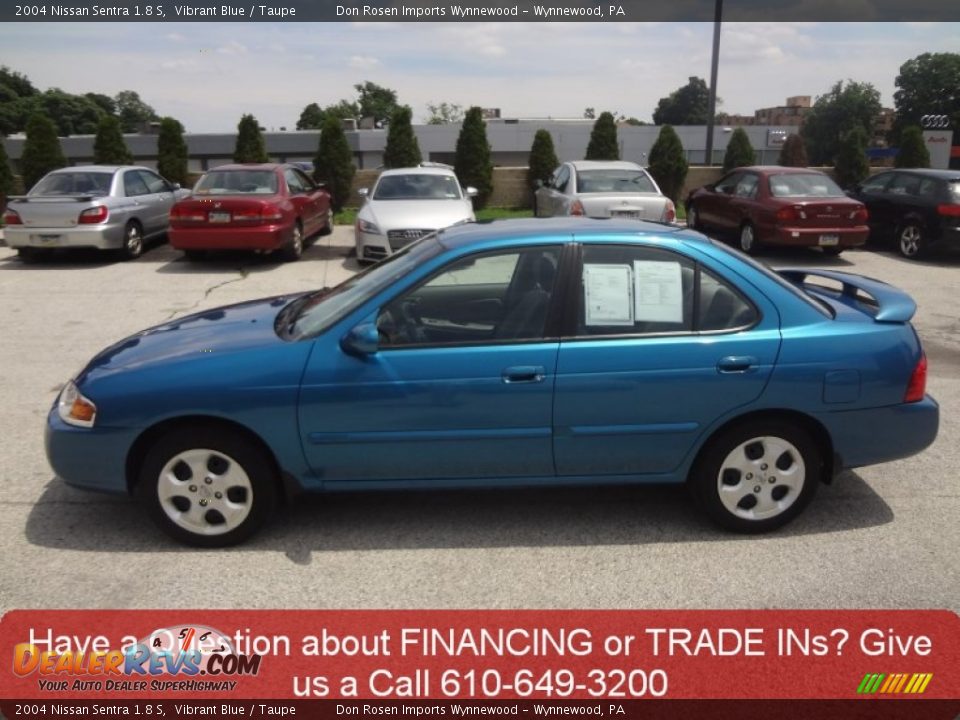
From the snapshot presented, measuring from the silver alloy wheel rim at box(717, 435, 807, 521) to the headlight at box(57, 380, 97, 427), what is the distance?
3043 mm

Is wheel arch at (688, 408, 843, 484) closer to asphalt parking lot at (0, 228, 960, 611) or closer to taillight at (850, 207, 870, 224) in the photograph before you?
asphalt parking lot at (0, 228, 960, 611)

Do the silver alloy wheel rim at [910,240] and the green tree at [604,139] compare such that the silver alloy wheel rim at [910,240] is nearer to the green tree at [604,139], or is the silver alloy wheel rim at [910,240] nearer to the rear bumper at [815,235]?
the rear bumper at [815,235]

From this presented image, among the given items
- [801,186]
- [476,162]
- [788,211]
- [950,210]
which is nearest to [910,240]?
[950,210]

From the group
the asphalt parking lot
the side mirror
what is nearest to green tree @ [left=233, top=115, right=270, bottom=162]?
the asphalt parking lot

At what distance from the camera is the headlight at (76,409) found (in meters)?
4.03

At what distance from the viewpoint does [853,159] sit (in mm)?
22281

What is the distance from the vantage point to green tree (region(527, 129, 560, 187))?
2144 cm

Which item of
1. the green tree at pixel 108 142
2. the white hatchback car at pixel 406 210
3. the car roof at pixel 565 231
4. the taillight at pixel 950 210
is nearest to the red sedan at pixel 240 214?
the white hatchback car at pixel 406 210

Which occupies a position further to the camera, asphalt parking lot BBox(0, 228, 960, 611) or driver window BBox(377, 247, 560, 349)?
driver window BBox(377, 247, 560, 349)

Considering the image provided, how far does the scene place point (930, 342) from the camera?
332 inches

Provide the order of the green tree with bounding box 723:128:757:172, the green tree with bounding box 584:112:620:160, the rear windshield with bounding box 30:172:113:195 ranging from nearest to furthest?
the rear windshield with bounding box 30:172:113:195 → the green tree with bounding box 584:112:620:160 → the green tree with bounding box 723:128:757:172

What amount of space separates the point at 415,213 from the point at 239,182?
300 cm

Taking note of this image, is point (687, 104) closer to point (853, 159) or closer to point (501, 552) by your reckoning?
point (853, 159)

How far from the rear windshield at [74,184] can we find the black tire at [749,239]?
10.2 meters
